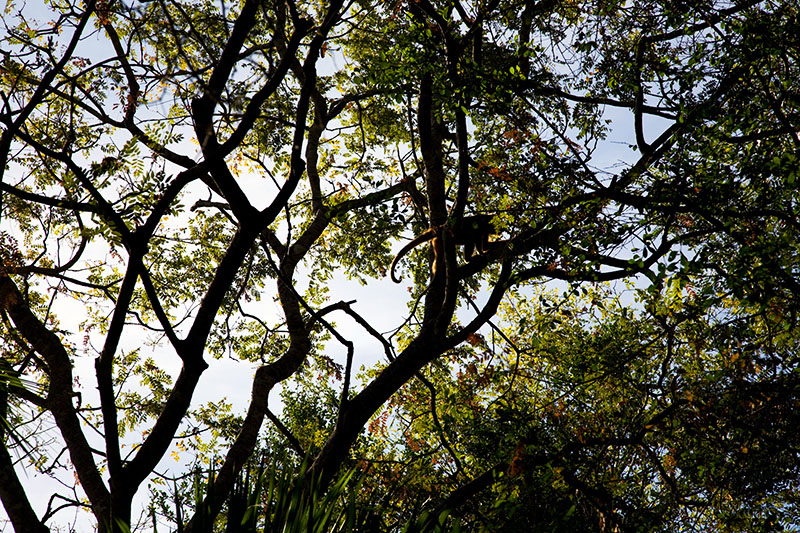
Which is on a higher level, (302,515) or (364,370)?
(364,370)

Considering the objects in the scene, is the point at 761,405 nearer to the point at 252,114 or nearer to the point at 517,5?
the point at 517,5

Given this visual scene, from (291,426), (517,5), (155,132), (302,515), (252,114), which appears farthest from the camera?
(291,426)

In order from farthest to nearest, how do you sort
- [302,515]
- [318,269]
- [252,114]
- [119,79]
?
[318,269] → [119,79] → [252,114] → [302,515]

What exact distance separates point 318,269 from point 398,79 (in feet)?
18.4

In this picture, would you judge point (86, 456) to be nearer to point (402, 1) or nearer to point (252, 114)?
point (252, 114)

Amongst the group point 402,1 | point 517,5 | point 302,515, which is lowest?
point 302,515

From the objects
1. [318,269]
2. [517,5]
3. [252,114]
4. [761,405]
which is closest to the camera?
[252,114]

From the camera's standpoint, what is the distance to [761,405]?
5.42m

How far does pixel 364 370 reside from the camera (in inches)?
443

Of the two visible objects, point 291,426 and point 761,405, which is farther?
point 291,426

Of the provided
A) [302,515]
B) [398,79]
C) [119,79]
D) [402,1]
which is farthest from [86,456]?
[402,1]

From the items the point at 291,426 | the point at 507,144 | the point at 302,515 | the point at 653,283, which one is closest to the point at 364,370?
the point at 291,426

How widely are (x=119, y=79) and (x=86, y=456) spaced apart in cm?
350

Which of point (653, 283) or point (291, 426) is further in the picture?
point (291, 426)
